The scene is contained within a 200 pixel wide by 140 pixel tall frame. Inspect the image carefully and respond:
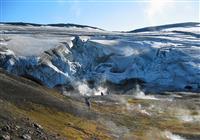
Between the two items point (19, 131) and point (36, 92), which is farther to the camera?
point (36, 92)

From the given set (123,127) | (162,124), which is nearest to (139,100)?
(162,124)

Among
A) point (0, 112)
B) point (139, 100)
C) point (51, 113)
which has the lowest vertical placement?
point (139, 100)

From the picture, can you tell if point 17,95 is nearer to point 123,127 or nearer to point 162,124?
point 123,127

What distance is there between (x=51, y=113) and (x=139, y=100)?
90178 millimetres

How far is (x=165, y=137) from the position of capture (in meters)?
111

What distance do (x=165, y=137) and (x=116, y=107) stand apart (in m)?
56.4

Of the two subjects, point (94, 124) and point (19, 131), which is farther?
point (94, 124)

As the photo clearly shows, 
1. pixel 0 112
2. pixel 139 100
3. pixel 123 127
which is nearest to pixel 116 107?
pixel 139 100

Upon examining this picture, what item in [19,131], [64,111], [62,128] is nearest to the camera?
[19,131]

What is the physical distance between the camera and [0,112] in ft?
253

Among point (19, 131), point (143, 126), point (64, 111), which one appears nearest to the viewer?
point (19, 131)

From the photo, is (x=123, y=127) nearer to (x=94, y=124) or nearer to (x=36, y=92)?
(x=94, y=124)

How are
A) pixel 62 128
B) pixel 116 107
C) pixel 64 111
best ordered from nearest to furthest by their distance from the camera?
1. pixel 62 128
2. pixel 64 111
3. pixel 116 107

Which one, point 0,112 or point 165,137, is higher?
point 0,112
